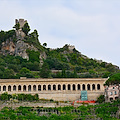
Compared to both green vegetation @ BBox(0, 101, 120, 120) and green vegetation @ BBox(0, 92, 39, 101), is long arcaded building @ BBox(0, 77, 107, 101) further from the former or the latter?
green vegetation @ BBox(0, 101, 120, 120)

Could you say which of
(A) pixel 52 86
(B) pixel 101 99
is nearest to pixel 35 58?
(A) pixel 52 86

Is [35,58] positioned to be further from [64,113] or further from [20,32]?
[64,113]

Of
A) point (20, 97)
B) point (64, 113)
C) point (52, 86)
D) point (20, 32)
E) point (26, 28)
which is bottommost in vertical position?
point (64, 113)

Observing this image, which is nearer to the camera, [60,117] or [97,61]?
[60,117]

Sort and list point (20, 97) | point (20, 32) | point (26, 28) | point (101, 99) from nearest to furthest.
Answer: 1. point (20, 97)
2. point (101, 99)
3. point (20, 32)
4. point (26, 28)

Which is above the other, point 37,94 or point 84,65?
point 84,65

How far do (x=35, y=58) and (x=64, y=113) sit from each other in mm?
48339

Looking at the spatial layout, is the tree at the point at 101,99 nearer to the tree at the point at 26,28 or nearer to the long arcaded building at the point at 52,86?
the long arcaded building at the point at 52,86

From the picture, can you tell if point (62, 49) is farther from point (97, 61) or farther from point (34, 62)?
point (34, 62)

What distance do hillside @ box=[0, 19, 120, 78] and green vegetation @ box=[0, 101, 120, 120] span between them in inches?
1217

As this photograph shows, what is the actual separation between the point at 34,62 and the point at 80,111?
44193 millimetres

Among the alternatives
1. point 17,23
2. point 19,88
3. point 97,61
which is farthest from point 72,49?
point 19,88

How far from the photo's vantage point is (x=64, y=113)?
2014 inches

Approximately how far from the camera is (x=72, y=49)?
11906cm
